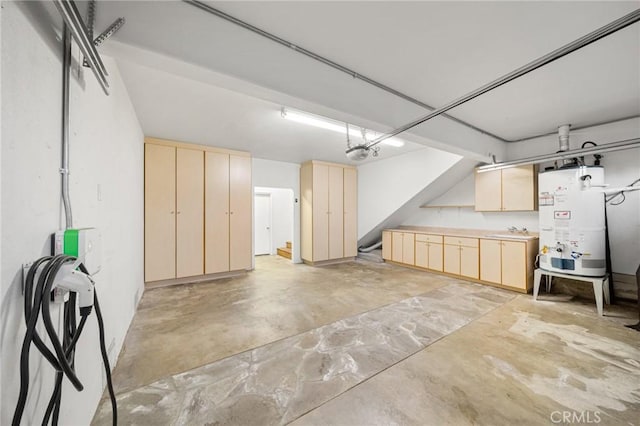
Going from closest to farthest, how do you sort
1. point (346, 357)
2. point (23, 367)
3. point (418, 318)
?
point (23, 367) → point (346, 357) → point (418, 318)

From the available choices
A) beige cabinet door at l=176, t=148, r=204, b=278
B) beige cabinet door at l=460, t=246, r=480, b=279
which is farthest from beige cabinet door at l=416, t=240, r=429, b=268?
beige cabinet door at l=176, t=148, r=204, b=278

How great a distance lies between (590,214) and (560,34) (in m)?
2.48

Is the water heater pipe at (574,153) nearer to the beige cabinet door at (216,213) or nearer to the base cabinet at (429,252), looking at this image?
the base cabinet at (429,252)

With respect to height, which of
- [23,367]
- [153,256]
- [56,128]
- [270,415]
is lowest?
[270,415]

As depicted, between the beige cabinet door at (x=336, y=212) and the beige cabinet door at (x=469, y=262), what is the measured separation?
262cm

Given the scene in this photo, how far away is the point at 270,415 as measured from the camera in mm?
1471

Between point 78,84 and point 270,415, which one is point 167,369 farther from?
point 78,84

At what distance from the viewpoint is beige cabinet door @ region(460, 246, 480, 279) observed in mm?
4145

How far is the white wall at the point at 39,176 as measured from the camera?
2.45ft

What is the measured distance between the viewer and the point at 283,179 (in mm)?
5746

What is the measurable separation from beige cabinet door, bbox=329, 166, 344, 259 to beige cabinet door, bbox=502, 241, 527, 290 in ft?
10.7

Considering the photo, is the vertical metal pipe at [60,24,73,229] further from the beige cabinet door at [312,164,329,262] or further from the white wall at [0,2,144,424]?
the beige cabinet door at [312,164,329,262]

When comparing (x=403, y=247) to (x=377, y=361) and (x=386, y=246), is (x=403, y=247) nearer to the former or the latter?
(x=386, y=246)

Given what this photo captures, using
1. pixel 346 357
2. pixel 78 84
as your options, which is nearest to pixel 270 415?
pixel 346 357
